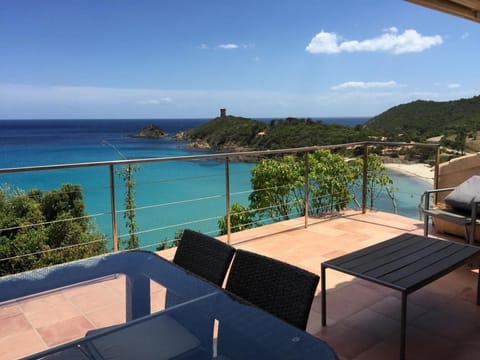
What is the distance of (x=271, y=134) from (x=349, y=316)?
1444 cm

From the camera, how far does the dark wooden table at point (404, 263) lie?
212 centimetres

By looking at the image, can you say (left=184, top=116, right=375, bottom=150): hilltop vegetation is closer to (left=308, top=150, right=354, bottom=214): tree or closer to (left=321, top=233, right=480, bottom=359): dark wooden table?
(left=308, top=150, right=354, bottom=214): tree

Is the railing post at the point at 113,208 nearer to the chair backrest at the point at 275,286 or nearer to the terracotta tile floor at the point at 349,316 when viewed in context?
the terracotta tile floor at the point at 349,316

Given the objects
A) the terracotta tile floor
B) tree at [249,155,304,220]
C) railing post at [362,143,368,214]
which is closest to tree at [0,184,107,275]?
tree at [249,155,304,220]

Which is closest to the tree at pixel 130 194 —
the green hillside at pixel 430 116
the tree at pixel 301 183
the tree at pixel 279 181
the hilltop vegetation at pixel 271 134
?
the tree at pixel 301 183

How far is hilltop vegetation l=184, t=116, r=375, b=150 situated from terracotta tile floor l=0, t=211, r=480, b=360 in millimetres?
3622

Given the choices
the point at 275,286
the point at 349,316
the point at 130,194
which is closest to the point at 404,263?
the point at 349,316

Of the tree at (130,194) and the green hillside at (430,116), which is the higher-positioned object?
the green hillside at (430,116)

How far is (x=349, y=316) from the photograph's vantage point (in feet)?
8.64

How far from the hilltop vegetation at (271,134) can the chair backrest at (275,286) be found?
16.6 feet

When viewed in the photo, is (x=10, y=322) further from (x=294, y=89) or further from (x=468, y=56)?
(x=294, y=89)

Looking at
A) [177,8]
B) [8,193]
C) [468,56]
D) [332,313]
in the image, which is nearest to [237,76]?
[177,8]

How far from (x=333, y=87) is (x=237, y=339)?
32.6m

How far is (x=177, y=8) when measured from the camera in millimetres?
21219
